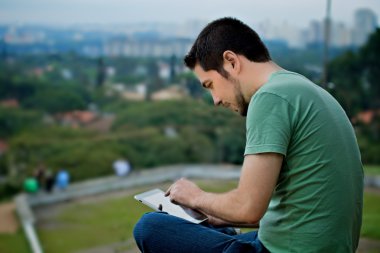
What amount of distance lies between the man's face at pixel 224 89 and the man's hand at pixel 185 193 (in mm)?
198

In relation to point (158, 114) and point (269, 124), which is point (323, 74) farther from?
point (158, 114)

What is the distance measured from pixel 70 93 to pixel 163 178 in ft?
25.2

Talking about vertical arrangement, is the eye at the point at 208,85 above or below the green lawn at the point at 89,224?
above

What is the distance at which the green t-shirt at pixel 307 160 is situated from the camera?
1.17m

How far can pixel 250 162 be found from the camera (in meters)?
1.17

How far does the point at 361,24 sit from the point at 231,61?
10994 mm

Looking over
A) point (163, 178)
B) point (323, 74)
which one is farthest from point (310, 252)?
point (163, 178)

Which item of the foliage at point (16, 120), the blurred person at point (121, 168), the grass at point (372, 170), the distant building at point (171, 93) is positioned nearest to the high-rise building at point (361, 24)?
the grass at point (372, 170)

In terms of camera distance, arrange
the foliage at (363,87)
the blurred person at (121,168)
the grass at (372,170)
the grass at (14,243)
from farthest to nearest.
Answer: the blurred person at (121,168) → the grass at (372,170) → the foliage at (363,87) → the grass at (14,243)

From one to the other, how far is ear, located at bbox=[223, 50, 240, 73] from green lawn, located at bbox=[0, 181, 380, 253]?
5.30 meters

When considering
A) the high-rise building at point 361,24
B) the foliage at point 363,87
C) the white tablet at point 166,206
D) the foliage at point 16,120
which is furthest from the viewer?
the foliage at point 16,120

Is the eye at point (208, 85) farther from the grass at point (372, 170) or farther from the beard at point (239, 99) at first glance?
the grass at point (372, 170)

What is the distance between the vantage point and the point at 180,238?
136 cm

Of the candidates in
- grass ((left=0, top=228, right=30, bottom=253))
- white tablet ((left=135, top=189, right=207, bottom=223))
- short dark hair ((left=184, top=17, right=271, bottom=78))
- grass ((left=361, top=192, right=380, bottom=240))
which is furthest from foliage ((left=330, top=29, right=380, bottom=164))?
short dark hair ((left=184, top=17, right=271, bottom=78))
